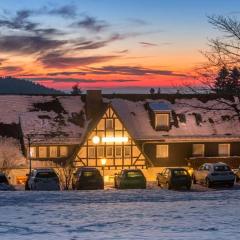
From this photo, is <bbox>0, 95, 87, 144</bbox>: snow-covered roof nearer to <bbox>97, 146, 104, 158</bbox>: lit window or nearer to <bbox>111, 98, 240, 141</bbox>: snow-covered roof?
<bbox>97, 146, 104, 158</bbox>: lit window

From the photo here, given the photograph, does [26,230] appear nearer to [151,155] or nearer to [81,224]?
[81,224]

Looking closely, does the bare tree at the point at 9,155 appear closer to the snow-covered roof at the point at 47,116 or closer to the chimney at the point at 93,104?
the snow-covered roof at the point at 47,116

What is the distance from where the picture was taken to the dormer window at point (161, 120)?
5341cm

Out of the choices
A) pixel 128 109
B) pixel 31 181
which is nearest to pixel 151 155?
pixel 128 109

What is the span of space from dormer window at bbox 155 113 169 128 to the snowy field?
94.8 ft

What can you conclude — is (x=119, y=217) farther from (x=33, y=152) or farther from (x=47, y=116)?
(x=47, y=116)

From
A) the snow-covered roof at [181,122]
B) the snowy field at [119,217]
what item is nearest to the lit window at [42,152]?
the snow-covered roof at [181,122]

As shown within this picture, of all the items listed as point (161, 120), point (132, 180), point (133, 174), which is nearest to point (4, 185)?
point (132, 180)

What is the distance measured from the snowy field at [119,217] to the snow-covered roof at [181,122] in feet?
92.1

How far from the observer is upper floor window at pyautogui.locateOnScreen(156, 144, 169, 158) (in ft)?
170

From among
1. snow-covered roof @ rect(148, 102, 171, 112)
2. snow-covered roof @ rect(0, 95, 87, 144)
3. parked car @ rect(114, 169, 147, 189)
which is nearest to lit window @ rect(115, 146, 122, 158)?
snow-covered roof @ rect(0, 95, 87, 144)

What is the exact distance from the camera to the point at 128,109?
55.9m

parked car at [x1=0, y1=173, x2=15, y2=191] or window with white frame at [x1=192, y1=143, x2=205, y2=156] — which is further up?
window with white frame at [x1=192, y1=143, x2=205, y2=156]

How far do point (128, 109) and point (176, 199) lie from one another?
33.2 metres
